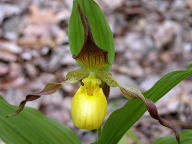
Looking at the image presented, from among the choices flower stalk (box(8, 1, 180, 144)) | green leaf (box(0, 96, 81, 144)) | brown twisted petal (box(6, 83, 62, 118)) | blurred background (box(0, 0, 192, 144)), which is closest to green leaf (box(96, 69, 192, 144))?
flower stalk (box(8, 1, 180, 144))

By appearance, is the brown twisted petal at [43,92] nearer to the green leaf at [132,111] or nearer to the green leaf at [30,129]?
the green leaf at [30,129]

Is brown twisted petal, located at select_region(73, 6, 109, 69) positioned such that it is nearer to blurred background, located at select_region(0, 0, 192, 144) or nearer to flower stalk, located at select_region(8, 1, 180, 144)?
flower stalk, located at select_region(8, 1, 180, 144)

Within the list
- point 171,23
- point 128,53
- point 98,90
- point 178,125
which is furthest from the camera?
point 171,23

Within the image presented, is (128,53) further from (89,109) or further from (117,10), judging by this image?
(89,109)

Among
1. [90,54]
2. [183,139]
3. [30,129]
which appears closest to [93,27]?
[90,54]

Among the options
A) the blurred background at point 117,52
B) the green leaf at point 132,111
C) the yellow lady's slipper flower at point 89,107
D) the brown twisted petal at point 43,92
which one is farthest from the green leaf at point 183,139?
the blurred background at point 117,52

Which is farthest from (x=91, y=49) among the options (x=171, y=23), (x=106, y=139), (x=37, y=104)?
(x=171, y=23)
